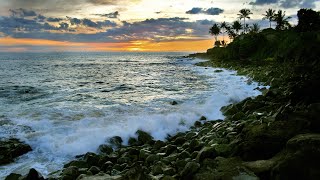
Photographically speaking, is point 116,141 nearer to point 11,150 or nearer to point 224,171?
point 11,150

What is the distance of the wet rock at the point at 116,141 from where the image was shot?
431 inches

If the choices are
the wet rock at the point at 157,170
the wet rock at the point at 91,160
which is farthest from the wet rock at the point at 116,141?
the wet rock at the point at 157,170

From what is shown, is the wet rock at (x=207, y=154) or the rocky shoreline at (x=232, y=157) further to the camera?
the wet rock at (x=207, y=154)

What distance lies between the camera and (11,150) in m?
9.80

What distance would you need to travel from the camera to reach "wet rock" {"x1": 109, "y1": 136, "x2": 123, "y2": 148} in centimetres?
1094

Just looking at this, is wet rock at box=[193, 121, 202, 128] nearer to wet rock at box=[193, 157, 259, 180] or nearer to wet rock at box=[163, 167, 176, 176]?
wet rock at box=[163, 167, 176, 176]

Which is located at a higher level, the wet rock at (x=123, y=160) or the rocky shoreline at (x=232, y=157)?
the rocky shoreline at (x=232, y=157)

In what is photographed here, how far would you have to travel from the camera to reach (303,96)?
8.84 m

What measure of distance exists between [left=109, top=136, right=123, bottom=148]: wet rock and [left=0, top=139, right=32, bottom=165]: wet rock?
2903mm

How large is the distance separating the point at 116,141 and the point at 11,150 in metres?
3.62

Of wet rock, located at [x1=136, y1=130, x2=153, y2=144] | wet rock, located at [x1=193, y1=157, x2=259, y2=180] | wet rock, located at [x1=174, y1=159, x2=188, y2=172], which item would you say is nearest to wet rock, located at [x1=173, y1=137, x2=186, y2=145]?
wet rock, located at [x1=136, y1=130, x2=153, y2=144]

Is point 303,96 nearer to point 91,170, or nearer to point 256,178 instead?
point 256,178

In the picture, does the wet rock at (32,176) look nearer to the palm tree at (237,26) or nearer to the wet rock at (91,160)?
the wet rock at (91,160)

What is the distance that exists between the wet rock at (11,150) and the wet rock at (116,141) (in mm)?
2903
